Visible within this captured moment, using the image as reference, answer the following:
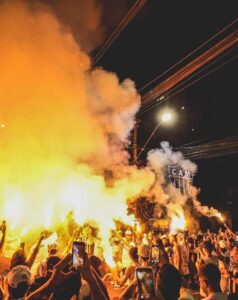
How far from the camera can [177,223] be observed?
15578mm

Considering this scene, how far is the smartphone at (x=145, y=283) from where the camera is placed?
81.2 inches

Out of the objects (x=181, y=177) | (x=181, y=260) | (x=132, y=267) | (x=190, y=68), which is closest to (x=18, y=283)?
(x=132, y=267)

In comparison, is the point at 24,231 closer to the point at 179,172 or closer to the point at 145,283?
the point at 145,283

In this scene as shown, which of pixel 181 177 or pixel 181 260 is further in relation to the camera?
pixel 181 177

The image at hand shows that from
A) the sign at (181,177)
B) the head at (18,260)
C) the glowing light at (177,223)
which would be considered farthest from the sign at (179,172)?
the head at (18,260)

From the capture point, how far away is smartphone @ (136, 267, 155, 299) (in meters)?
2.06

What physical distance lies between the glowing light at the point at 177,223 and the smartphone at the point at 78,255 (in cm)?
1242

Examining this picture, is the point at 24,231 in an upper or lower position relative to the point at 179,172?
lower

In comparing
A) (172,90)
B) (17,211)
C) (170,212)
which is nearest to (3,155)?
(17,211)

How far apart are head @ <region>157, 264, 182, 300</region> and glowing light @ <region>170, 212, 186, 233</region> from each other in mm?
12184

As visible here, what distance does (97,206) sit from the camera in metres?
11.0

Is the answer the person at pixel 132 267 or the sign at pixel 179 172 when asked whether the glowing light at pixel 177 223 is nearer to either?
the sign at pixel 179 172

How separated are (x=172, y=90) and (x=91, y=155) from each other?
4038 mm

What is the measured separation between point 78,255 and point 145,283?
0.55 m
